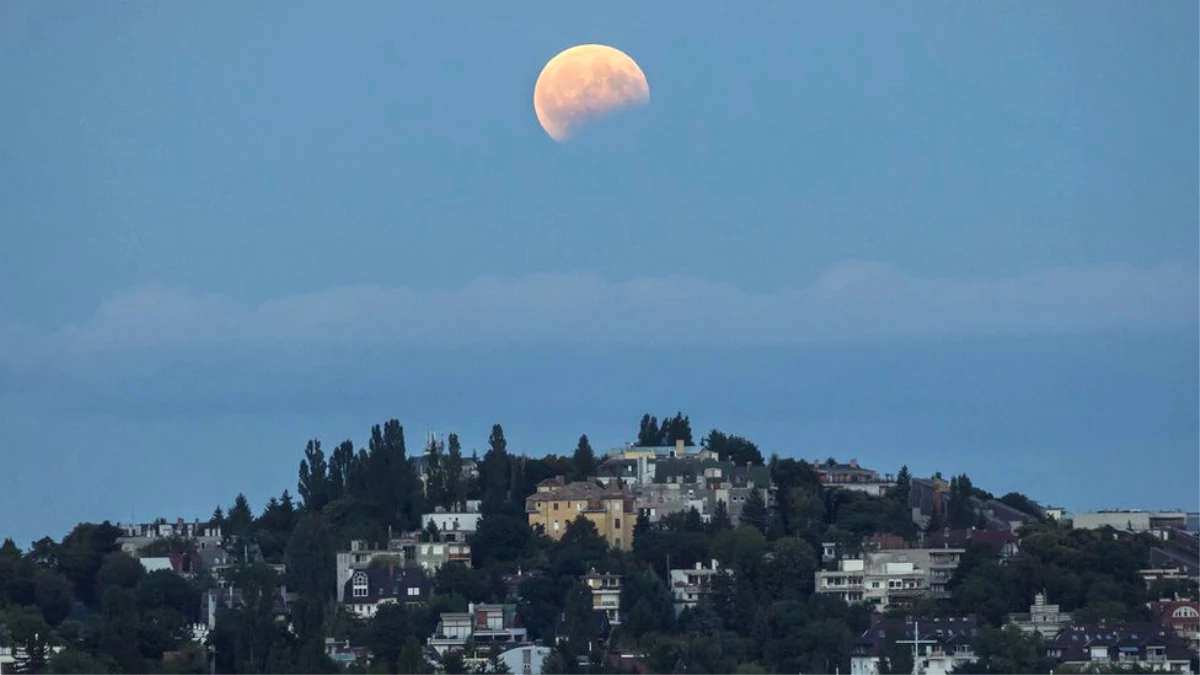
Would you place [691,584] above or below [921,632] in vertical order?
above

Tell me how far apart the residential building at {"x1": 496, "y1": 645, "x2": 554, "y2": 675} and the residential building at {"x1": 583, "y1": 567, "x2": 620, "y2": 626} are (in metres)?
3.35

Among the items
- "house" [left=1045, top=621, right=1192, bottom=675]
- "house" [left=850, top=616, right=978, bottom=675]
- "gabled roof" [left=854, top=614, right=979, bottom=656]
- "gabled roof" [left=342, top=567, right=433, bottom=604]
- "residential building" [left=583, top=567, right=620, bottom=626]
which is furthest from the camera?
"gabled roof" [left=342, top=567, right=433, bottom=604]

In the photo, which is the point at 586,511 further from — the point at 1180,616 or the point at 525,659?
the point at 1180,616

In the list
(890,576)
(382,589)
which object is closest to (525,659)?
(382,589)

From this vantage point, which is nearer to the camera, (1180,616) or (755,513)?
(1180,616)

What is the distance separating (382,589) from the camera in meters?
86.8

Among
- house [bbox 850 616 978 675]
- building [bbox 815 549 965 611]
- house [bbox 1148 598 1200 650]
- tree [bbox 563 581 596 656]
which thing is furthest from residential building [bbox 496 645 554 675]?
house [bbox 1148 598 1200 650]

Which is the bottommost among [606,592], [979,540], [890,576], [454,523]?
[606,592]

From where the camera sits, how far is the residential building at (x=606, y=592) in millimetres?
83375

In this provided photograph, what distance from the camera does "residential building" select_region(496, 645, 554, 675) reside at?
7838 centimetres

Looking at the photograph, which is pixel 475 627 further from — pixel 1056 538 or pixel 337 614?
pixel 1056 538

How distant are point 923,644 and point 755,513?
13.8 m

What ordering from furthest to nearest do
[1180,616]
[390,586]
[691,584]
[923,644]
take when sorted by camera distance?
[390,586] → [691,584] → [1180,616] → [923,644]

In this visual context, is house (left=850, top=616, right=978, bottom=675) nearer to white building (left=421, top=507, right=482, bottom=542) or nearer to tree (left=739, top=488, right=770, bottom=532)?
tree (left=739, top=488, right=770, bottom=532)
